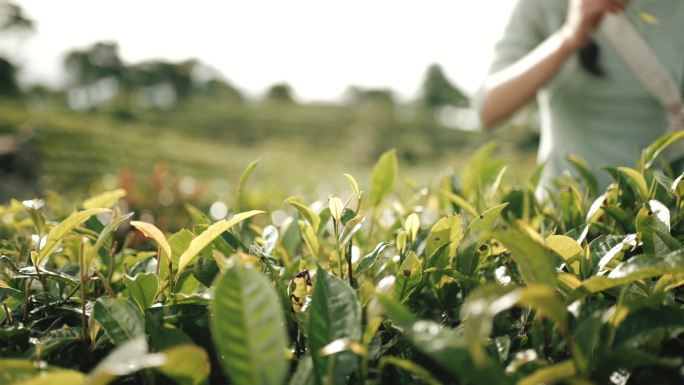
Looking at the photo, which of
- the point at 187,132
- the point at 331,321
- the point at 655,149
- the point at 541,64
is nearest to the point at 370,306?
the point at 331,321

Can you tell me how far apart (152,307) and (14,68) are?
49.2 metres

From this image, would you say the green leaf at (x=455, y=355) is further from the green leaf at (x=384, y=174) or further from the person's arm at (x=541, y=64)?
the person's arm at (x=541, y=64)

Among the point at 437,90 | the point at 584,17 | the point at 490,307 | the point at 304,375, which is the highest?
the point at 584,17

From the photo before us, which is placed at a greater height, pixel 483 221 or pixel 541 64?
pixel 541 64

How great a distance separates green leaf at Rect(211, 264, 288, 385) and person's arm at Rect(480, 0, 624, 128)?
136 centimetres

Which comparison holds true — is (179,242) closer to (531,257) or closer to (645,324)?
(531,257)

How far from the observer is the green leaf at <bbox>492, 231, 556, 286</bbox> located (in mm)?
453

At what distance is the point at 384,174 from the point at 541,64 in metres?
0.88

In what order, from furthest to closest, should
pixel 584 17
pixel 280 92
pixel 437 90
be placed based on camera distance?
pixel 280 92, pixel 437 90, pixel 584 17

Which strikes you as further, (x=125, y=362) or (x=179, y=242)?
(x=179, y=242)

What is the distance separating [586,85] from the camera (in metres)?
1.76

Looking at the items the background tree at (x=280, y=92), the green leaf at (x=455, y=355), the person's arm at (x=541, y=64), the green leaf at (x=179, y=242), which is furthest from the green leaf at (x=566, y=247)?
the background tree at (x=280, y=92)

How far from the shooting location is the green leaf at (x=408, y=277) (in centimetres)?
61

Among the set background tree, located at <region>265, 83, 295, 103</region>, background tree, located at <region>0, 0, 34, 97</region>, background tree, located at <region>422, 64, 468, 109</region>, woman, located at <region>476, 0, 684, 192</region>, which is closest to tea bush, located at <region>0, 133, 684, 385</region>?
woman, located at <region>476, 0, 684, 192</region>
